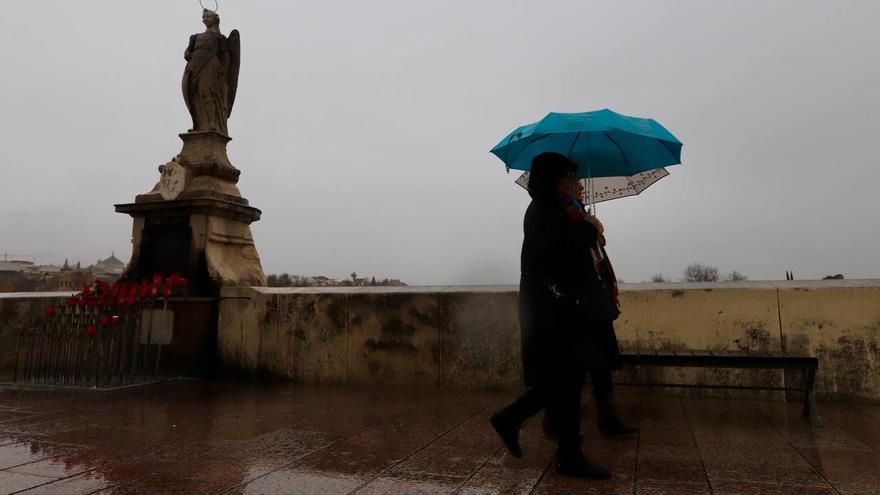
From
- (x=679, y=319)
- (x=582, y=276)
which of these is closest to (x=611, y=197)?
(x=679, y=319)

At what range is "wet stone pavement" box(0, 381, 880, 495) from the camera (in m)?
2.73

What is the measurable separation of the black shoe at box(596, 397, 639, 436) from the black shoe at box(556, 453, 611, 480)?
963mm

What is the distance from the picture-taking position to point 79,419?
438 centimetres

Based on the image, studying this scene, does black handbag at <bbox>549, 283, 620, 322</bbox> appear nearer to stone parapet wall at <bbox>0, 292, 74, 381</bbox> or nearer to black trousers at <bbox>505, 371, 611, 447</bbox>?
black trousers at <bbox>505, 371, 611, 447</bbox>

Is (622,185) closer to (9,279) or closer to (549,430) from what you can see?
(549,430)

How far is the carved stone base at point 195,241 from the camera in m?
7.13

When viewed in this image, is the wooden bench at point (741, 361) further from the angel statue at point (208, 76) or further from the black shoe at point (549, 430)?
the angel statue at point (208, 76)

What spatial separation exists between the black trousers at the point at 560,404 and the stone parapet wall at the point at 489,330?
259 cm

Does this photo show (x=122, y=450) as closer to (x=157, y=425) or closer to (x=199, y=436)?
(x=199, y=436)

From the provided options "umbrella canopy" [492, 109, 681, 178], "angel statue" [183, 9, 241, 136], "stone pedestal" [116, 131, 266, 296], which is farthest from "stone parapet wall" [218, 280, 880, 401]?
"angel statue" [183, 9, 241, 136]

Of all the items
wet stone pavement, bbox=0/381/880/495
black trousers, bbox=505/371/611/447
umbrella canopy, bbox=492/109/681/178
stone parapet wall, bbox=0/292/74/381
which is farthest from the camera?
stone parapet wall, bbox=0/292/74/381

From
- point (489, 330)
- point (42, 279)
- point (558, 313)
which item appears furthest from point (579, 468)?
point (42, 279)

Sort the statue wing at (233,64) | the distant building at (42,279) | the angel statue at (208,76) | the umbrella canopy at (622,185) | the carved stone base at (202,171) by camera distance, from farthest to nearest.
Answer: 1. the distant building at (42,279)
2. the statue wing at (233,64)
3. the angel statue at (208,76)
4. the carved stone base at (202,171)
5. the umbrella canopy at (622,185)

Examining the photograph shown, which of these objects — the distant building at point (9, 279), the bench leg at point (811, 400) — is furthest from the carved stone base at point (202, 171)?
the bench leg at point (811, 400)
